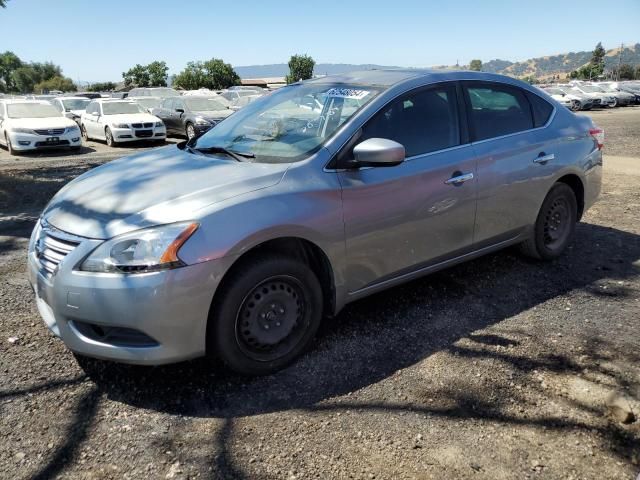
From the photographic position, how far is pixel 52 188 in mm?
8609

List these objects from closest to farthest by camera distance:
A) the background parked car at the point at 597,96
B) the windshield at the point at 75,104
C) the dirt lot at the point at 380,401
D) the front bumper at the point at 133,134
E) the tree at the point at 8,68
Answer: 1. the dirt lot at the point at 380,401
2. the front bumper at the point at 133,134
3. the windshield at the point at 75,104
4. the background parked car at the point at 597,96
5. the tree at the point at 8,68

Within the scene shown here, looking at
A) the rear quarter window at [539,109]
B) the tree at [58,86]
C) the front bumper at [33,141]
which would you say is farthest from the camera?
the tree at [58,86]

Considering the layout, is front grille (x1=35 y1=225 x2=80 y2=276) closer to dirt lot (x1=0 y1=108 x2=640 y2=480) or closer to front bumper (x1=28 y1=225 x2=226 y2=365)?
front bumper (x1=28 y1=225 x2=226 y2=365)

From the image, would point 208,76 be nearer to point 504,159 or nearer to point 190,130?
point 190,130

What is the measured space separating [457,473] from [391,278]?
4.99ft

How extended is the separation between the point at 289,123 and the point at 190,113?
1396 centimetres

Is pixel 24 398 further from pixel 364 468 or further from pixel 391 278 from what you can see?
pixel 391 278

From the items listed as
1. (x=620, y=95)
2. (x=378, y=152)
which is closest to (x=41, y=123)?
(x=378, y=152)

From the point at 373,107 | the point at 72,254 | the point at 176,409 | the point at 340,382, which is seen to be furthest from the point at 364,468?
the point at 373,107

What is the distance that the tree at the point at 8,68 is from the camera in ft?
299


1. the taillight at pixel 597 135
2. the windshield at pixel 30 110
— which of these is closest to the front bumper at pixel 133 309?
the taillight at pixel 597 135

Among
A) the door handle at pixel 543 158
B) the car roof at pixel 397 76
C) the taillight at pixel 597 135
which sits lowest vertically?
the door handle at pixel 543 158

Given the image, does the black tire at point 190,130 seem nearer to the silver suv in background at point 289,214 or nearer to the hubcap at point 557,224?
the silver suv in background at point 289,214

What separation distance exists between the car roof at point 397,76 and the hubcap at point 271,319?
1667 millimetres
